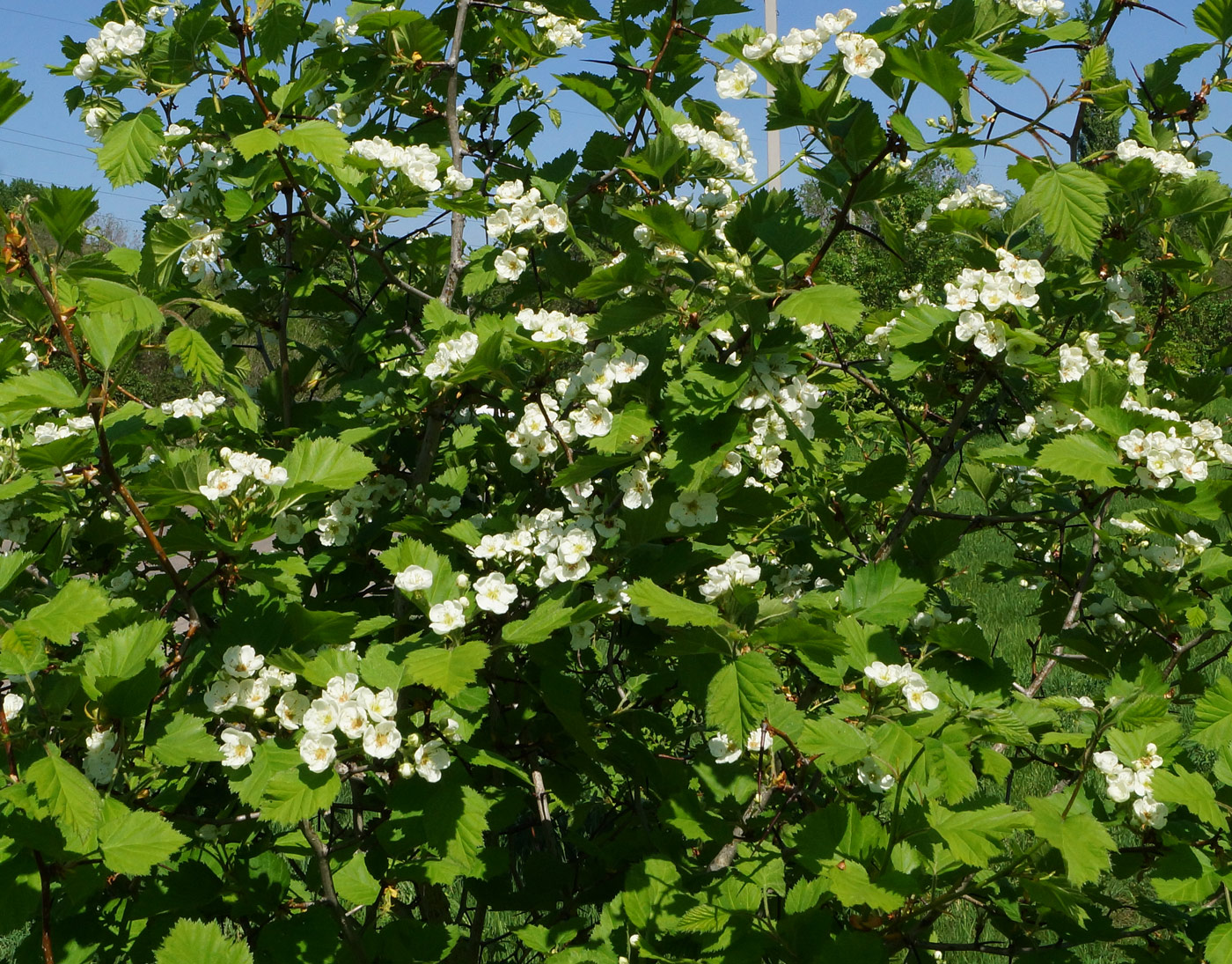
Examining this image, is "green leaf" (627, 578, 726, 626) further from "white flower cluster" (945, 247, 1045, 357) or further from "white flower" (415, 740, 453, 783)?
"white flower cluster" (945, 247, 1045, 357)

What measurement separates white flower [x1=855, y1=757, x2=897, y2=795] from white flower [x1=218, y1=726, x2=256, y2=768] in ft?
3.48

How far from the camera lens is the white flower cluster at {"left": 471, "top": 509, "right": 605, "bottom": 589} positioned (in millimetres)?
1730

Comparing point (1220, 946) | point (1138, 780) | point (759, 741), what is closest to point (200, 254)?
point (759, 741)

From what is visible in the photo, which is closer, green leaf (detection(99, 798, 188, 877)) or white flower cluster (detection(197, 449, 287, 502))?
green leaf (detection(99, 798, 188, 877))

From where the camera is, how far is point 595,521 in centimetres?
182

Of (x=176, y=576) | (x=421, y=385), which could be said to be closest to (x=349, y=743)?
(x=176, y=576)

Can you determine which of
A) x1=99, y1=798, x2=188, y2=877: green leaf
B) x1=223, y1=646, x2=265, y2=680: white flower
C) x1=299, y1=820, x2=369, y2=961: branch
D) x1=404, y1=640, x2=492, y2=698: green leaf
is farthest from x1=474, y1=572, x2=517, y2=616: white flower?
x1=99, y1=798, x2=188, y2=877: green leaf

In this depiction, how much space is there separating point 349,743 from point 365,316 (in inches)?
49.8

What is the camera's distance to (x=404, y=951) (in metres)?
1.92

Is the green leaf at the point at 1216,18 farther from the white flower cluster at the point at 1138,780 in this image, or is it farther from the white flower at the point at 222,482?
the white flower at the point at 222,482

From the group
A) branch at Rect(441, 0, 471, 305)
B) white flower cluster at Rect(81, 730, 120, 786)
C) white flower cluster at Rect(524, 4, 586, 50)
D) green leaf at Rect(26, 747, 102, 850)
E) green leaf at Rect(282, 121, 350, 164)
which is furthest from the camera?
white flower cluster at Rect(524, 4, 586, 50)

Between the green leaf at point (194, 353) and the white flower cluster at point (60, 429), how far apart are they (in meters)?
0.22

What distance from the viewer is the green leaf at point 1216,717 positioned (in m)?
1.76

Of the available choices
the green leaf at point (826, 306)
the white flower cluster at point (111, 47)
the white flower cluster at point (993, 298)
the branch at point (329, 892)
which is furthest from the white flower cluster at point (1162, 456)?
the white flower cluster at point (111, 47)
